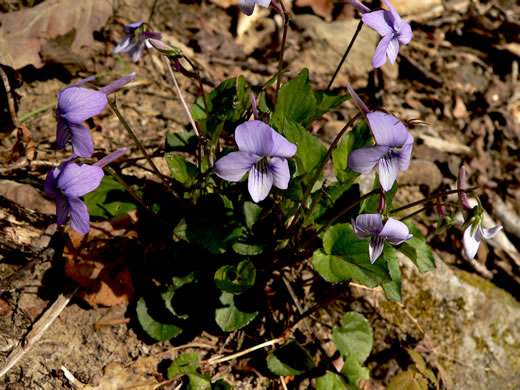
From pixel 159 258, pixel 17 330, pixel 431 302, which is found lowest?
pixel 431 302

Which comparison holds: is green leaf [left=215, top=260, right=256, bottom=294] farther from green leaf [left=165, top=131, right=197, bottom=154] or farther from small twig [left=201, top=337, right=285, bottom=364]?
green leaf [left=165, top=131, right=197, bottom=154]

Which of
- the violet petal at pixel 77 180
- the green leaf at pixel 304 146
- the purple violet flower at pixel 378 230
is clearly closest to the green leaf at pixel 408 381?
the purple violet flower at pixel 378 230

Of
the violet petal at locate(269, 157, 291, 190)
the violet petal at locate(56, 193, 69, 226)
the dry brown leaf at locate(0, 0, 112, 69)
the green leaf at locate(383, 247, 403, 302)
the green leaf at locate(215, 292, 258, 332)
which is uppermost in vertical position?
the violet petal at locate(269, 157, 291, 190)

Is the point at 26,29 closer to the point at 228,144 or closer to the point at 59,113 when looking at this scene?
the point at 228,144

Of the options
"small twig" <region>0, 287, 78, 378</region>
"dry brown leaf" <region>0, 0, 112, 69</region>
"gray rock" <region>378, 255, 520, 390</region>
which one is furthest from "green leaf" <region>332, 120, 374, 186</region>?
"dry brown leaf" <region>0, 0, 112, 69</region>

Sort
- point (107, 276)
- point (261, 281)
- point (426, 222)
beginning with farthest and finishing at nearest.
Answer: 1. point (426, 222)
2. point (261, 281)
3. point (107, 276)

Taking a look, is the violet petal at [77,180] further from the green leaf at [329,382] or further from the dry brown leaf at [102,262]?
the green leaf at [329,382]

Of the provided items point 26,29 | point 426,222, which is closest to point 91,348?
point 26,29
